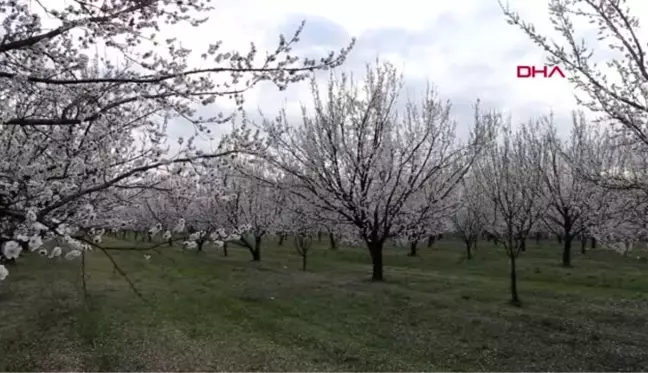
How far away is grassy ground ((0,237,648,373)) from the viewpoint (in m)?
9.38

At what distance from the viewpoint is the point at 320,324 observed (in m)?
12.5

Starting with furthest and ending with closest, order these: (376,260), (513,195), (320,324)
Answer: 1. (376,260)
2. (513,195)
3. (320,324)

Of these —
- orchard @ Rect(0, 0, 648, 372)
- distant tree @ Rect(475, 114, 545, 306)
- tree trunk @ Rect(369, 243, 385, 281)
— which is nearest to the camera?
orchard @ Rect(0, 0, 648, 372)

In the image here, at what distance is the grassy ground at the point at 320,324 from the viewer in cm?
938

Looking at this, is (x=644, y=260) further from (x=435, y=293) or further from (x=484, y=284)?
(x=435, y=293)

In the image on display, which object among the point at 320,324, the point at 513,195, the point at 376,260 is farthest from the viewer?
the point at 376,260

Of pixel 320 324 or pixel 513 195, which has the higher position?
pixel 513 195

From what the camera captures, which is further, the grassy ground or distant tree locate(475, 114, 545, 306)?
distant tree locate(475, 114, 545, 306)

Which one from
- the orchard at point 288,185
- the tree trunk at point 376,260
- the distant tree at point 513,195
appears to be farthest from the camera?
the tree trunk at point 376,260

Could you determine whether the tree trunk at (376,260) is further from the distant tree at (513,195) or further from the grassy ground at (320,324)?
the distant tree at (513,195)

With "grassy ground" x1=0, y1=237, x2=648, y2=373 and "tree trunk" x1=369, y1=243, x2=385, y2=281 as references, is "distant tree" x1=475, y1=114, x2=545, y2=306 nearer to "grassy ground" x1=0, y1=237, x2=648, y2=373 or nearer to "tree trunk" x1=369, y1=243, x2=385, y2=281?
"grassy ground" x1=0, y1=237, x2=648, y2=373

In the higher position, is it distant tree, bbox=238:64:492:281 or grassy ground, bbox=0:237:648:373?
distant tree, bbox=238:64:492:281

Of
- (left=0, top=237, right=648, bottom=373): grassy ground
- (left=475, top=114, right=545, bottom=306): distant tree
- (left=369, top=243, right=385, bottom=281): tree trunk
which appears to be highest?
(left=475, top=114, right=545, bottom=306): distant tree

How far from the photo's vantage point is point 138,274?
2259 centimetres
